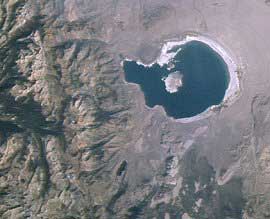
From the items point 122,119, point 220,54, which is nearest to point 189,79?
point 220,54

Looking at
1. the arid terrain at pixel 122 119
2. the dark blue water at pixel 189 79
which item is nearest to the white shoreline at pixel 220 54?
the dark blue water at pixel 189 79

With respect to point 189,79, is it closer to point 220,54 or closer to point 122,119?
point 220,54

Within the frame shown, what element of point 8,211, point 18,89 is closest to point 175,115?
point 18,89

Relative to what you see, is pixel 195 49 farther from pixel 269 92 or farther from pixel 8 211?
pixel 8 211

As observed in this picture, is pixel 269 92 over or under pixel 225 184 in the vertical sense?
over

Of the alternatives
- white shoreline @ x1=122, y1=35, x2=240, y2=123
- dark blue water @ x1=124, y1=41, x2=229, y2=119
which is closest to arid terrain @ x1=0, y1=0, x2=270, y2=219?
white shoreline @ x1=122, y1=35, x2=240, y2=123

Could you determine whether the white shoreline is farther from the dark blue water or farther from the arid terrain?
the arid terrain
